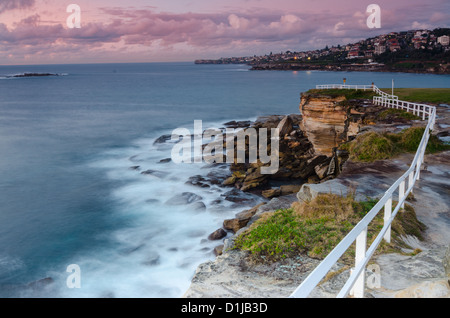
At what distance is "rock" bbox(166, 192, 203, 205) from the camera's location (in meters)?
22.5

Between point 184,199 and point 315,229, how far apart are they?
52.4ft

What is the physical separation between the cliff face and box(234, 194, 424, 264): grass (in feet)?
78.3

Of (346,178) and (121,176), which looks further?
(121,176)

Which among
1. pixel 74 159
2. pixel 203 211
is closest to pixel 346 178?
pixel 203 211

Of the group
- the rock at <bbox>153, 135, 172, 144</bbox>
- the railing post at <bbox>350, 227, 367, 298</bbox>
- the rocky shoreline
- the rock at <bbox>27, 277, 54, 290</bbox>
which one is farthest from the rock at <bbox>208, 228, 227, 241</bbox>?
the rock at <bbox>153, 135, 172, 144</bbox>

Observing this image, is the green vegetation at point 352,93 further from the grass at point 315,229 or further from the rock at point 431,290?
the rock at point 431,290

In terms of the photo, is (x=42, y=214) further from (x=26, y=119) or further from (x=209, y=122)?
(x=26, y=119)

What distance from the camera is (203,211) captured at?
20.6 m

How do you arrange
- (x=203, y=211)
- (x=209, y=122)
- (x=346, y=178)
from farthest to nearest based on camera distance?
(x=209, y=122), (x=203, y=211), (x=346, y=178)

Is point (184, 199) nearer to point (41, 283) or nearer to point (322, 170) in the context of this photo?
point (322, 170)

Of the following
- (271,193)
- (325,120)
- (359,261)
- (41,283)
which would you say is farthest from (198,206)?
(325,120)

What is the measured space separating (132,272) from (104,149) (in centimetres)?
2639

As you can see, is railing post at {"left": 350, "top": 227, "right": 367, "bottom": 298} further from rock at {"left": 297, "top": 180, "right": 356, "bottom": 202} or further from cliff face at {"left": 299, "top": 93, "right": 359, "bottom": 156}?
cliff face at {"left": 299, "top": 93, "right": 359, "bottom": 156}

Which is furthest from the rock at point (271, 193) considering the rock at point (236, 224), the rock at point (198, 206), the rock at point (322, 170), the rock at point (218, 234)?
the rock at point (218, 234)
